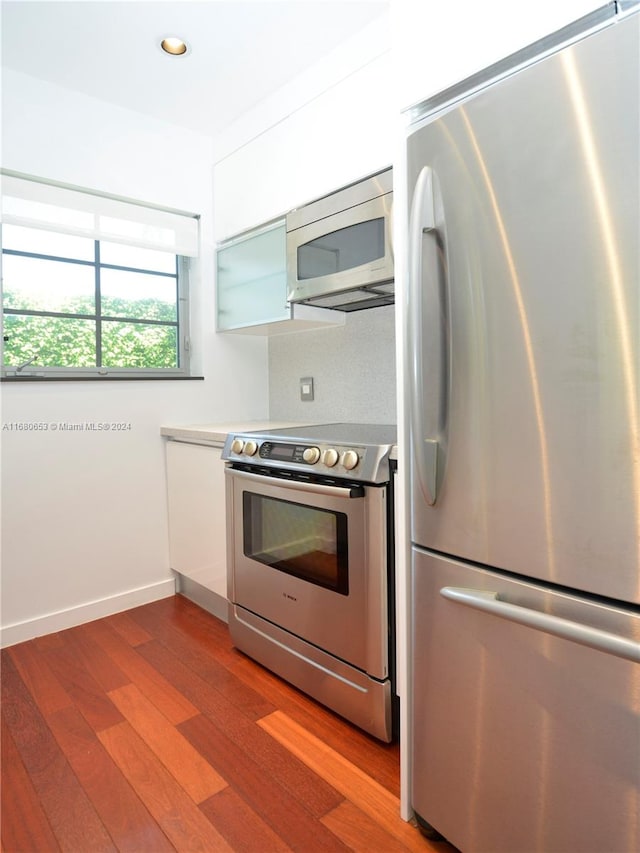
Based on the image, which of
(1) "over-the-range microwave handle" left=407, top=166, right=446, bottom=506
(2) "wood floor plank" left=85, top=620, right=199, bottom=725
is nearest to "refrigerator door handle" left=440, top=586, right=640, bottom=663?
(1) "over-the-range microwave handle" left=407, top=166, right=446, bottom=506

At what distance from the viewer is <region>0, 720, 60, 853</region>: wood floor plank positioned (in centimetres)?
122

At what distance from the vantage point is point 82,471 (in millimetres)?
2402

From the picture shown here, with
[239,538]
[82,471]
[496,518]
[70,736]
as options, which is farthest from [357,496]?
[82,471]

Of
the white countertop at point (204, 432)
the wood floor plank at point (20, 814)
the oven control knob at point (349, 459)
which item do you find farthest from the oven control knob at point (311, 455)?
the wood floor plank at point (20, 814)

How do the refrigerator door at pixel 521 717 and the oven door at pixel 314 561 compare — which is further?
the oven door at pixel 314 561

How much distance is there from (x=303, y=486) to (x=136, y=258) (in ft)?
5.69

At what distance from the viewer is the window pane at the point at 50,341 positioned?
2281 mm

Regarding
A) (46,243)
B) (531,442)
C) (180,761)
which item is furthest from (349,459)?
(46,243)

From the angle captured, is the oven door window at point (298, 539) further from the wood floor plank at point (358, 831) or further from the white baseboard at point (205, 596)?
the wood floor plank at point (358, 831)

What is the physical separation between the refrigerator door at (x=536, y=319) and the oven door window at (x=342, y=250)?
0.75 m

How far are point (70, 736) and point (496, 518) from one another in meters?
1.55

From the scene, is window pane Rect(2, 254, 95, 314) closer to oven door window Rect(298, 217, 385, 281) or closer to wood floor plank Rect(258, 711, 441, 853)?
oven door window Rect(298, 217, 385, 281)

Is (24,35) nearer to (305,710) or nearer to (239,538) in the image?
(239,538)

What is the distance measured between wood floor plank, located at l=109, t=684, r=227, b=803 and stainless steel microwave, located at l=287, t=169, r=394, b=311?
170 cm
